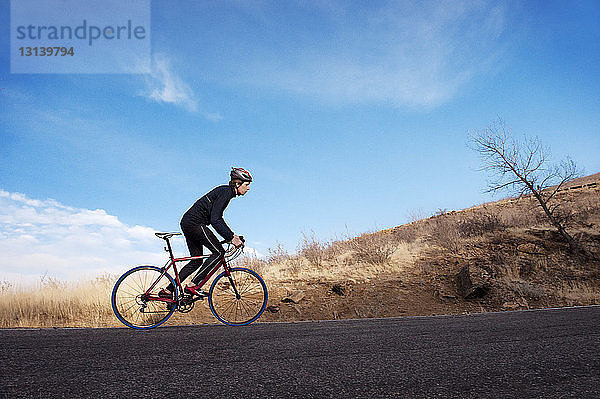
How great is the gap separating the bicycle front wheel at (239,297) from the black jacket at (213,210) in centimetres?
83

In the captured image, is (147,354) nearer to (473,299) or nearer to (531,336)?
(531,336)

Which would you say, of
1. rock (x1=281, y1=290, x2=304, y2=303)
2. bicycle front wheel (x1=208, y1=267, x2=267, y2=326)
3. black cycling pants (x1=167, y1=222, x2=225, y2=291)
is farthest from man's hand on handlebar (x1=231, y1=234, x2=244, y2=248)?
rock (x1=281, y1=290, x2=304, y2=303)

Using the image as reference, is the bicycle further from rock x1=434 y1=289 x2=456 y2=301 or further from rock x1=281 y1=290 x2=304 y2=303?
rock x1=434 y1=289 x2=456 y2=301

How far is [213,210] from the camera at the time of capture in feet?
23.5

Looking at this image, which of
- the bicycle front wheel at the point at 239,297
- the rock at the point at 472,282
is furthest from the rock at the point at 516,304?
the bicycle front wheel at the point at 239,297

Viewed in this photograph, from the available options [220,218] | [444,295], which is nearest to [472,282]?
[444,295]

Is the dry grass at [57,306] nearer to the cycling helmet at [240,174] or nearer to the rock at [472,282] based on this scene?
the cycling helmet at [240,174]

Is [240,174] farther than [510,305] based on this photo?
No

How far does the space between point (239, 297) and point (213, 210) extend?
163 cm

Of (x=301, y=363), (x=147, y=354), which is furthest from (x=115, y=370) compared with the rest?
(x=301, y=363)

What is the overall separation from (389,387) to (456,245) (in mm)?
16909

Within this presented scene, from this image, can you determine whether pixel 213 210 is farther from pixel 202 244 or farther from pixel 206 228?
pixel 202 244

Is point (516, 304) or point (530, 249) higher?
point (530, 249)

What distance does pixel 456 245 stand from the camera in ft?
62.6
